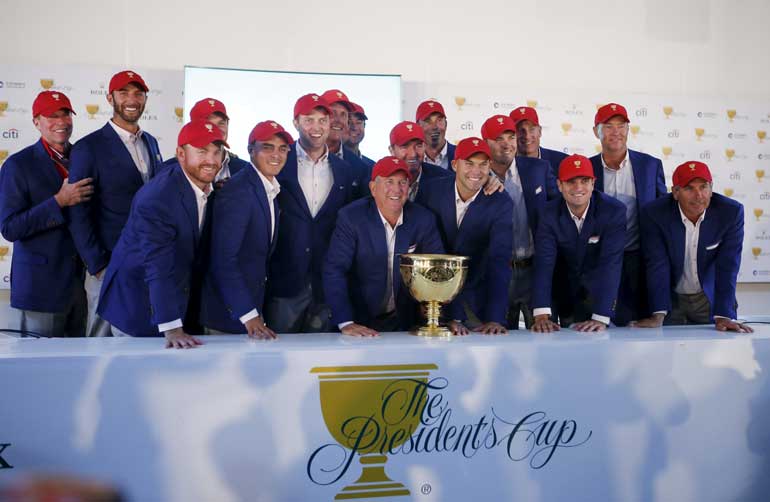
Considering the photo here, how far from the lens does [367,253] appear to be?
2836 mm

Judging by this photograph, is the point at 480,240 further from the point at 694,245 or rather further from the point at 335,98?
the point at 335,98

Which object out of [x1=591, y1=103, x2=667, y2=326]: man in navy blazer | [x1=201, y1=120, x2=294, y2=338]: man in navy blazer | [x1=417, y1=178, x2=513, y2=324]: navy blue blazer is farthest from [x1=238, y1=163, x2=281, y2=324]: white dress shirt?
[x1=591, y1=103, x2=667, y2=326]: man in navy blazer

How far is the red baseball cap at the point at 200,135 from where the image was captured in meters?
2.58

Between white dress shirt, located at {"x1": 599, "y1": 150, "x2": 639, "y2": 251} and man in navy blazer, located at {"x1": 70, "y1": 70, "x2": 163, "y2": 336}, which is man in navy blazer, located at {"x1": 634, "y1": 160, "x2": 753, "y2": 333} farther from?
man in navy blazer, located at {"x1": 70, "y1": 70, "x2": 163, "y2": 336}

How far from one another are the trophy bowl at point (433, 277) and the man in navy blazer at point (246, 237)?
23.3 inches

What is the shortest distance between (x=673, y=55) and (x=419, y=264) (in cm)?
462

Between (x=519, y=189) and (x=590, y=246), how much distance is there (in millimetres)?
528

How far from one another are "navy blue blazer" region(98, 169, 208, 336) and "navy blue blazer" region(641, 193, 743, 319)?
2.06m

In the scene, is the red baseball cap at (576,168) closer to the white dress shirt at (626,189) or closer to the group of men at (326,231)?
the group of men at (326,231)

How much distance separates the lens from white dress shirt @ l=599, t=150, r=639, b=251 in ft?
11.8

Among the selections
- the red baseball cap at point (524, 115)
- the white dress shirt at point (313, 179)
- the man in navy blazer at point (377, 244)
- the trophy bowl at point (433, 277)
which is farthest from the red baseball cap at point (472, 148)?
the red baseball cap at point (524, 115)

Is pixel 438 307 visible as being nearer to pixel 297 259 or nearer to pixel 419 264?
pixel 419 264

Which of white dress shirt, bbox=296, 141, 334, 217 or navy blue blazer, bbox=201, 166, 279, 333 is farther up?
white dress shirt, bbox=296, 141, 334, 217

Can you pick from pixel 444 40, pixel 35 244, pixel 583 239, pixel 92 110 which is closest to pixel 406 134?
pixel 583 239
